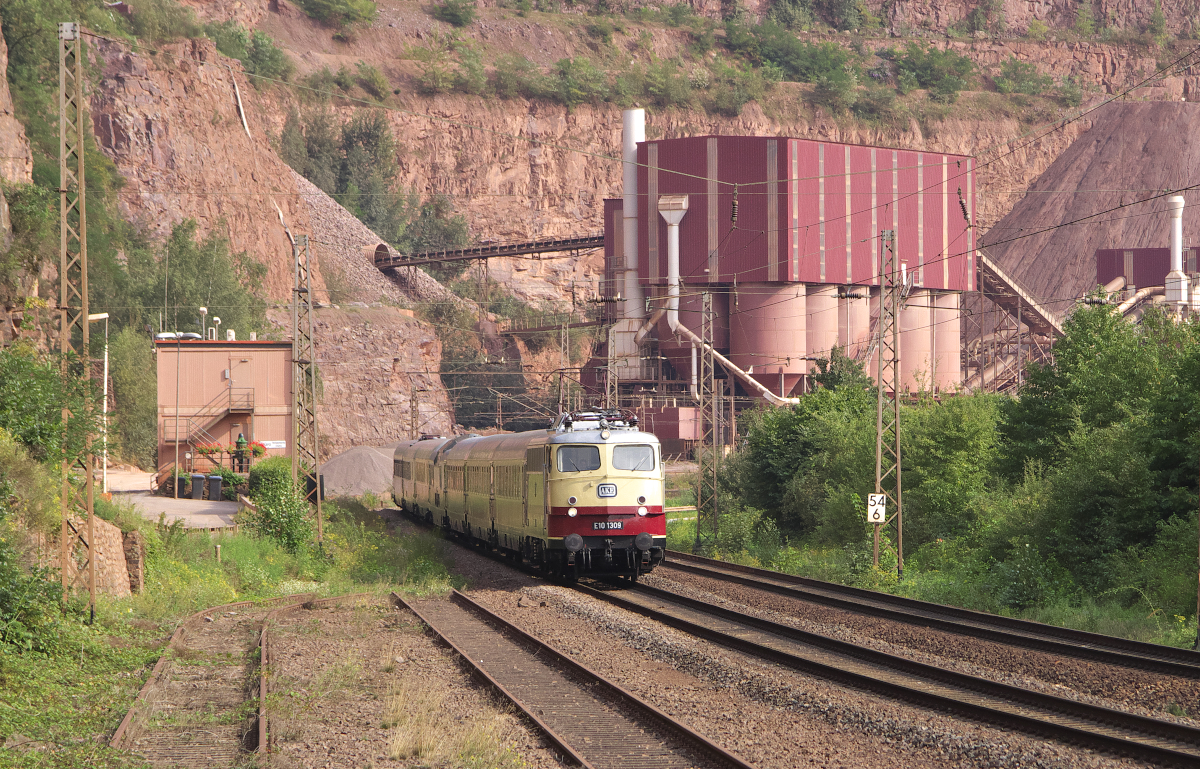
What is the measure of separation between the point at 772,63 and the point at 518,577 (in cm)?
14330

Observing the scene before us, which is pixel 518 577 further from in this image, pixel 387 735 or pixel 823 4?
pixel 823 4

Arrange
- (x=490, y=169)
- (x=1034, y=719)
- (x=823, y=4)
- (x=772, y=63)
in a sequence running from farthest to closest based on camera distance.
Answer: (x=823, y=4) → (x=772, y=63) → (x=490, y=169) → (x=1034, y=719)

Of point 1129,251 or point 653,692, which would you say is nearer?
point 653,692

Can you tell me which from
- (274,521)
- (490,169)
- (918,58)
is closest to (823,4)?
(918,58)

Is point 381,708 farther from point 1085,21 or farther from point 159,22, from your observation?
point 1085,21

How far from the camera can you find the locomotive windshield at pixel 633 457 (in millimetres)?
24297

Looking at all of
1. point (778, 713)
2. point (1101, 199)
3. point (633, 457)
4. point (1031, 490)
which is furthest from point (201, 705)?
point (1101, 199)

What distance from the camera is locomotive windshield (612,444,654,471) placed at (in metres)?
24.3

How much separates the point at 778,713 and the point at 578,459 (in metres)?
11.5

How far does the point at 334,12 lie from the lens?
14175 centimetres

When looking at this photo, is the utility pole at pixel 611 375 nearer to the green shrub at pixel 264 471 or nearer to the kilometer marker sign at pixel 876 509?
the kilometer marker sign at pixel 876 509

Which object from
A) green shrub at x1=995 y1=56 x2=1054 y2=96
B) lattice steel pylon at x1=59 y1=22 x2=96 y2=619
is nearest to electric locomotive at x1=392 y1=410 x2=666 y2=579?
lattice steel pylon at x1=59 y1=22 x2=96 y2=619

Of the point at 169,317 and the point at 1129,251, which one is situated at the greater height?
the point at 1129,251

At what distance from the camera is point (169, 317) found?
75.2 metres
